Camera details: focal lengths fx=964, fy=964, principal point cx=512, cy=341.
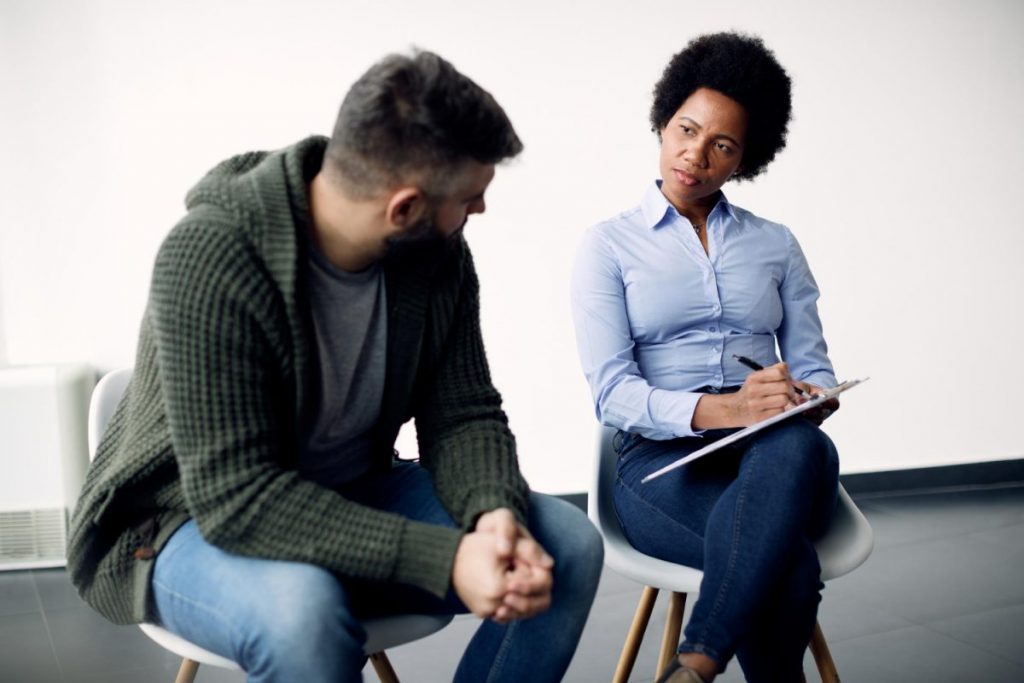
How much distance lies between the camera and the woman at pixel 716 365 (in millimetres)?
1431

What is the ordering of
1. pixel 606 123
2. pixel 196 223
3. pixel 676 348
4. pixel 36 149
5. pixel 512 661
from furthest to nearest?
pixel 606 123 < pixel 36 149 < pixel 676 348 < pixel 512 661 < pixel 196 223

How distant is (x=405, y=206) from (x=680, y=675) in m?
0.74

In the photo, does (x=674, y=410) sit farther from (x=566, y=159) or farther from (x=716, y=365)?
(x=566, y=159)

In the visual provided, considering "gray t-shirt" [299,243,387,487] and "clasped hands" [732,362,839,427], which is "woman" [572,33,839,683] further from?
"gray t-shirt" [299,243,387,487]

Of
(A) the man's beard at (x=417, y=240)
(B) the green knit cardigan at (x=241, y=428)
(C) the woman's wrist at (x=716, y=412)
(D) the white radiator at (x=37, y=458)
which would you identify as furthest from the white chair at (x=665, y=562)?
(D) the white radiator at (x=37, y=458)

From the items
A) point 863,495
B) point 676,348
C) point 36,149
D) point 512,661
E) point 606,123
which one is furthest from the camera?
point 863,495

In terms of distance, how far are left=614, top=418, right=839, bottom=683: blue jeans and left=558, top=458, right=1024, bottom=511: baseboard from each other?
2.12m

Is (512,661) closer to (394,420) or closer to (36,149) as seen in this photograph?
(394,420)

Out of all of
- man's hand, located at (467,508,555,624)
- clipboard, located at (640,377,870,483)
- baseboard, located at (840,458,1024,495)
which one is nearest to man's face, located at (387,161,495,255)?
man's hand, located at (467,508,555,624)

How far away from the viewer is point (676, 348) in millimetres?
1810

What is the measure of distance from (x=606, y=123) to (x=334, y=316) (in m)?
2.11

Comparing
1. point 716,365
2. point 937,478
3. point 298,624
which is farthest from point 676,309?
point 937,478

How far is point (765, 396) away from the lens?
159 cm

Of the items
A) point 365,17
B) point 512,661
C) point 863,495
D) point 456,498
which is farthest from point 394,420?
point 863,495
